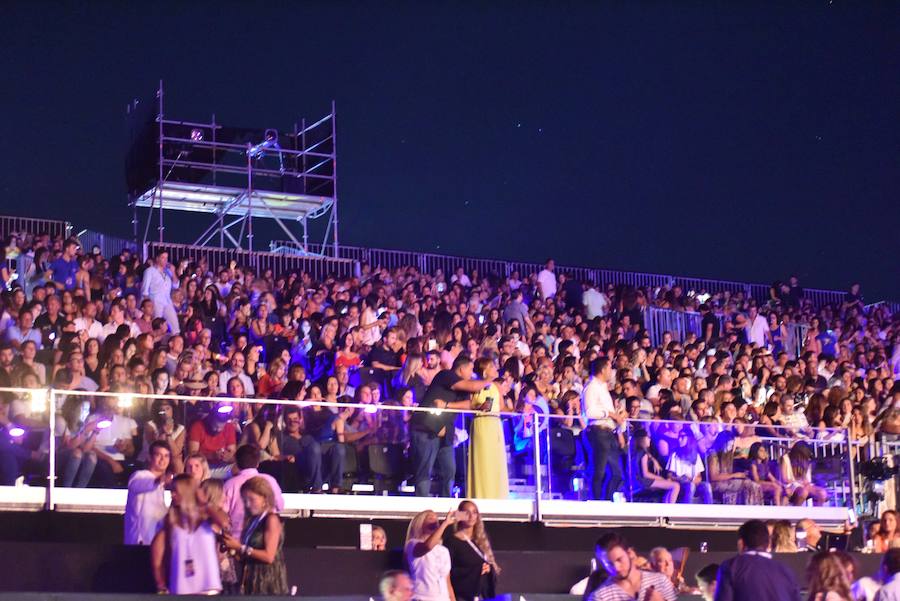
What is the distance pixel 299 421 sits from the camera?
13.6 m

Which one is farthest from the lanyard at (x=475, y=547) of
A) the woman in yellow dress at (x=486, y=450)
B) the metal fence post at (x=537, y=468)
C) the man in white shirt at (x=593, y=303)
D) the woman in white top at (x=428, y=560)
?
the man in white shirt at (x=593, y=303)

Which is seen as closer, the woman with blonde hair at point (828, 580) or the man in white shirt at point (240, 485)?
the woman with blonde hair at point (828, 580)

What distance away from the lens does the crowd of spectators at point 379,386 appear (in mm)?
13062

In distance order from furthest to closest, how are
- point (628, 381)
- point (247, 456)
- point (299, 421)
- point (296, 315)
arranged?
1. point (296, 315)
2. point (628, 381)
3. point (299, 421)
4. point (247, 456)

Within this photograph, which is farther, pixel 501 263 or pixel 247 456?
pixel 501 263

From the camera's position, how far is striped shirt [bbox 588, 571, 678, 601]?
10.1 meters

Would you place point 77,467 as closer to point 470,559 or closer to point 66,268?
point 470,559

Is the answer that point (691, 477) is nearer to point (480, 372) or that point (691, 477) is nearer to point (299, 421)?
point (480, 372)

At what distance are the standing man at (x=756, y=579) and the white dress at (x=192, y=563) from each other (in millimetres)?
3565

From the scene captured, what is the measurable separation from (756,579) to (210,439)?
528cm

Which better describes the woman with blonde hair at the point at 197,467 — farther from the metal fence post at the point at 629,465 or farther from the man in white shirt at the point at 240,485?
the metal fence post at the point at 629,465

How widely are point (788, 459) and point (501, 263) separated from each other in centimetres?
1450

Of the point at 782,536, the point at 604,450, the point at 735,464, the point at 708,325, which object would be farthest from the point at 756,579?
the point at 708,325

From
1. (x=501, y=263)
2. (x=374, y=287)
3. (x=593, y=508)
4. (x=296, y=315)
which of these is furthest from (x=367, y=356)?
(x=501, y=263)
